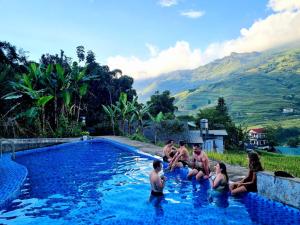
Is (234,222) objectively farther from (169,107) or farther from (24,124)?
(169,107)


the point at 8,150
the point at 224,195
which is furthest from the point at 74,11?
the point at 224,195

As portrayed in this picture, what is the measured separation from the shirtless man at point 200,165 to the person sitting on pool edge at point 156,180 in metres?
1.94

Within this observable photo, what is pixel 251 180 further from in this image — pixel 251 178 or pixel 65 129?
pixel 65 129

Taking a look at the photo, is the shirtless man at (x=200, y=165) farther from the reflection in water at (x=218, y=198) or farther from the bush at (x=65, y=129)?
the bush at (x=65, y=129)

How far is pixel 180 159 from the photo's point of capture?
1223cm

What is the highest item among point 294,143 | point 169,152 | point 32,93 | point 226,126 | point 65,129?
point 32,93

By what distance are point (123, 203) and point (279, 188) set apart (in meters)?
3.75

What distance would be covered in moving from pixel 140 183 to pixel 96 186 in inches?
54.6

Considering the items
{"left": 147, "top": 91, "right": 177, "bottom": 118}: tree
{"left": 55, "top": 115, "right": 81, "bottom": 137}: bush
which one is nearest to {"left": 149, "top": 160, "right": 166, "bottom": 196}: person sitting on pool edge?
{"left": 55, "top": 115, "right": 81, "bottom": 137}: bush

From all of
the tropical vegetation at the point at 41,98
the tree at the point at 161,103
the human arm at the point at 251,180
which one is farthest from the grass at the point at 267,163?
the tree at the point at 161,103

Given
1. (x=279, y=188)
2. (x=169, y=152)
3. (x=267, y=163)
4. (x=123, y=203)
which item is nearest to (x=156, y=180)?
(x=123, y=203)

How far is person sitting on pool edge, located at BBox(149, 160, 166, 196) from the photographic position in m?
8.16

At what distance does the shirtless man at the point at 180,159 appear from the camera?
12.1 meters

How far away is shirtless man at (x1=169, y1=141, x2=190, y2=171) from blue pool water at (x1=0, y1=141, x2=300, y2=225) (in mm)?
313
